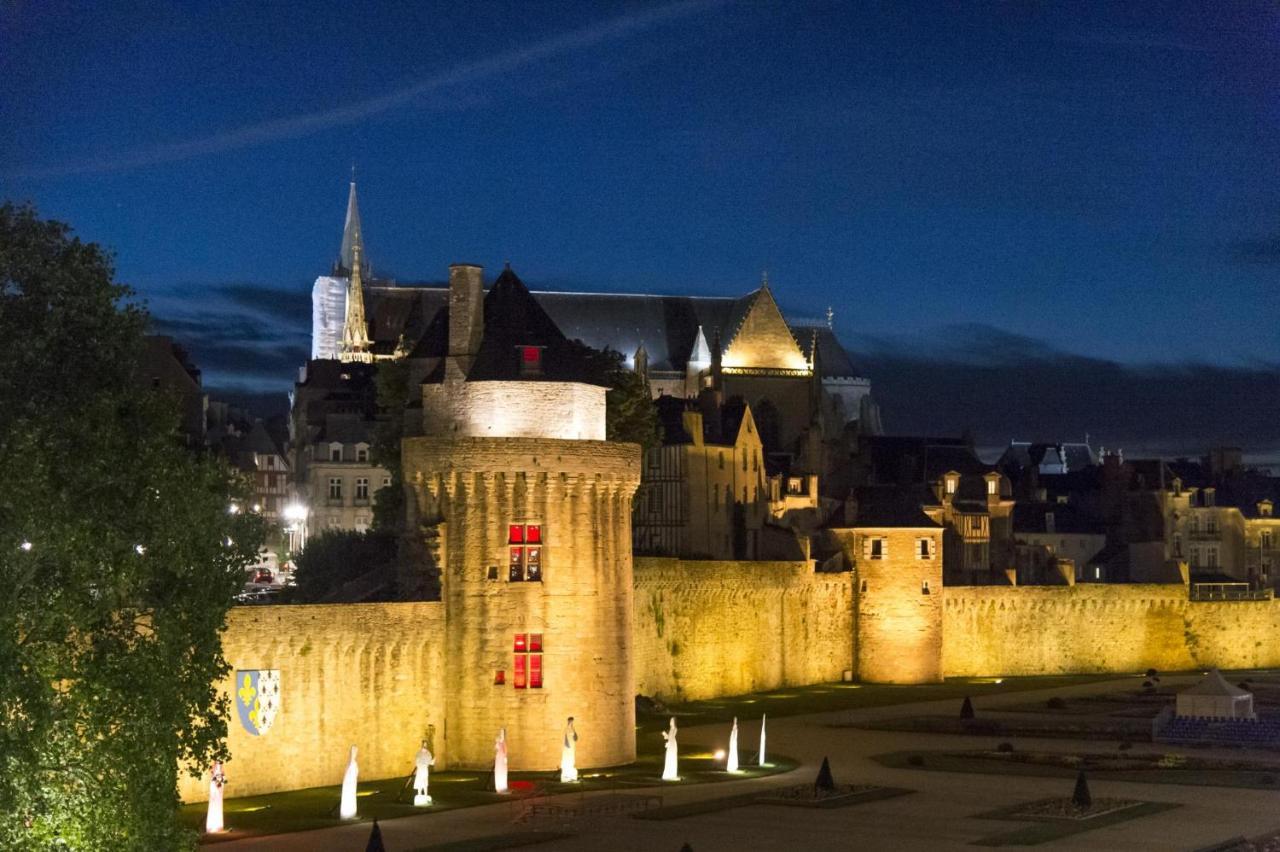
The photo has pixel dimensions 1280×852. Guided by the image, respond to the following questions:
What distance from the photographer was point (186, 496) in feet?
99.0

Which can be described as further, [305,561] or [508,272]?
[305,561]

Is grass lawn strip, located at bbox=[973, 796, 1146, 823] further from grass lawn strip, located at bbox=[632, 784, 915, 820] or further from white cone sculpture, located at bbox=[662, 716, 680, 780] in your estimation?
white cone sculpture, located at bbox=[662, 716, 680, 780]

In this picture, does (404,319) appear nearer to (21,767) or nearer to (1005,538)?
(1005,538)

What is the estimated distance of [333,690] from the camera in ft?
145

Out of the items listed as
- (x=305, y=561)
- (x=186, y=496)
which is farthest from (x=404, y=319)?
(x=186, y=496)

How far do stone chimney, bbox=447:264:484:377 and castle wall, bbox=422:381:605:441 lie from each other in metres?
0.59

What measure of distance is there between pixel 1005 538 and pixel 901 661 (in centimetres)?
2808

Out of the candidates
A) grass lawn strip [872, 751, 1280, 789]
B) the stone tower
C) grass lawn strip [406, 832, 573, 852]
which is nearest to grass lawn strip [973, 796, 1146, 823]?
grass lawn strip [872, 751, 1280, 789]

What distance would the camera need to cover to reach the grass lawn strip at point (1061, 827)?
1475 inches

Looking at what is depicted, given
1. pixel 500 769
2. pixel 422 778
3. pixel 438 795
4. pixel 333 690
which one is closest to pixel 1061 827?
pixel 500 769

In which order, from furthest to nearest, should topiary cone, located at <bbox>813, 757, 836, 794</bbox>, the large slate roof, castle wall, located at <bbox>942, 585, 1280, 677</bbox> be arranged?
the large slate roof → castle wall, located at <bbox>942, 585, 1280, 677</bbox> → topiary cone, located at <bbox>813, 757, 836, 794</bbox>

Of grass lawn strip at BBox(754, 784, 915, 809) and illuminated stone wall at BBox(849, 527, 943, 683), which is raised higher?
illuminated stone wall at BBox(849, 527, 943, 683)

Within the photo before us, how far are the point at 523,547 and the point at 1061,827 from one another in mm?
14397

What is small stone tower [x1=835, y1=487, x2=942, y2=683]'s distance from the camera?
82062 millimetres
